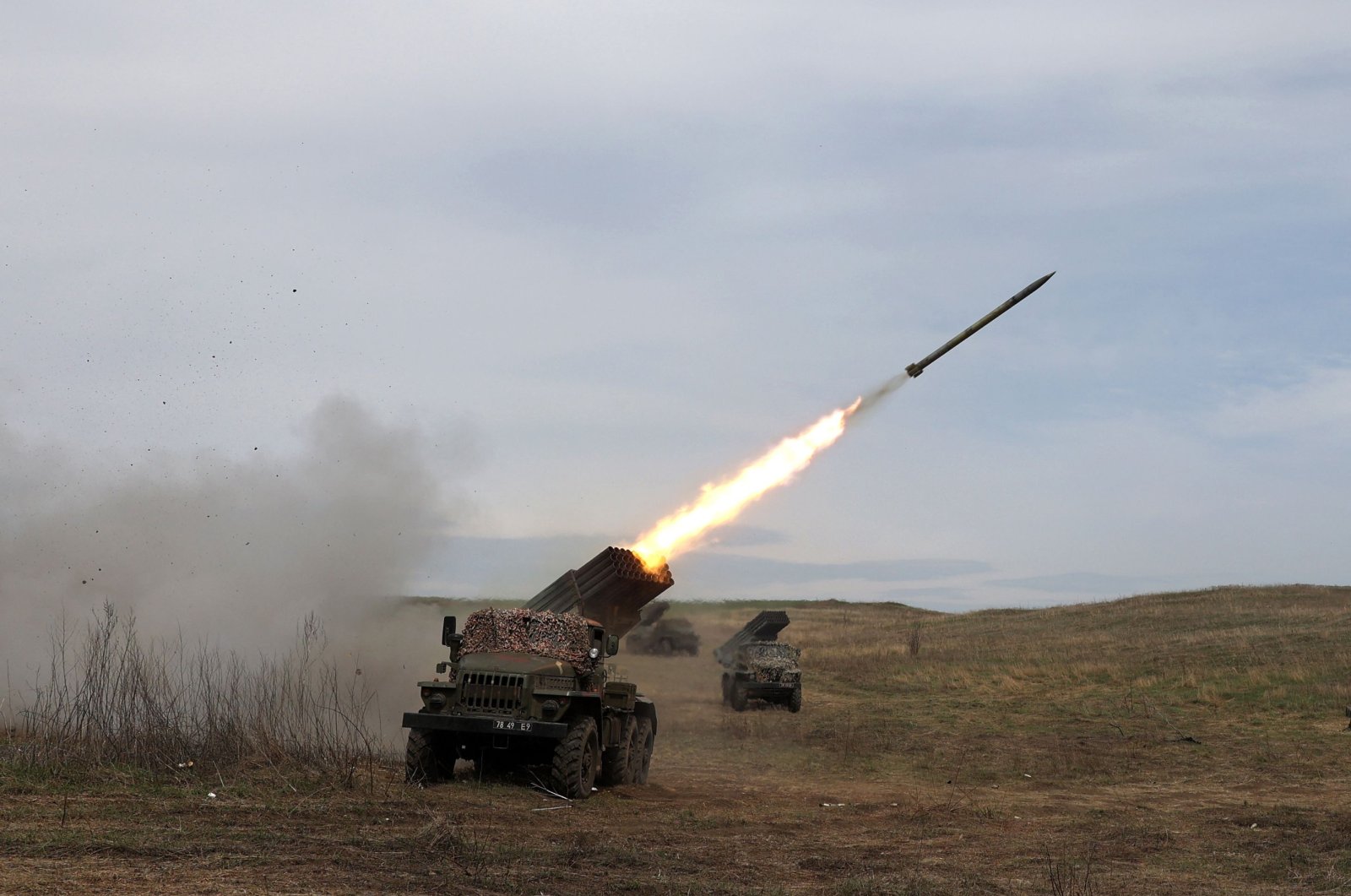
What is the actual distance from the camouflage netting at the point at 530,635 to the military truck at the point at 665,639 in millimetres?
23816

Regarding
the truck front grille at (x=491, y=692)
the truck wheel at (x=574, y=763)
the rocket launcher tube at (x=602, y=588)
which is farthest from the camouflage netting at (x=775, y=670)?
the truck front grille at (x=491, y=692)

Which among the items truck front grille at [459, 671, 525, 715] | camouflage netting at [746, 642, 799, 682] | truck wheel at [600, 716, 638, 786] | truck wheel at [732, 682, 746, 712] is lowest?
truck wheel at [732, 682, 746, 712]

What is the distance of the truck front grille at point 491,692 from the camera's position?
18.5 m

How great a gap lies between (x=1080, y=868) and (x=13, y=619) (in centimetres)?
2402

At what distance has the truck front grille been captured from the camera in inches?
727

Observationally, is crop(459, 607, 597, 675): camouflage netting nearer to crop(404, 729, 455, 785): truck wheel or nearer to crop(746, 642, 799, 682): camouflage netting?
crop(404, 729, 455, 785): truck wheel

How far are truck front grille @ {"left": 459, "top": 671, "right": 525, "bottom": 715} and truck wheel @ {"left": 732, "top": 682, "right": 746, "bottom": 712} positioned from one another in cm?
1738

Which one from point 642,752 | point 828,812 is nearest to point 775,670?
point 642,752

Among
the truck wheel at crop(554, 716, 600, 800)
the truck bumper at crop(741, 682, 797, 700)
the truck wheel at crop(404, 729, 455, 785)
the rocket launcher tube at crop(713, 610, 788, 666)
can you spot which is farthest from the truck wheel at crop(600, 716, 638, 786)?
the rocket launcher tube at crop(713, 610, 788, 666)

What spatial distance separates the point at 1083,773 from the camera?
78.9 ft

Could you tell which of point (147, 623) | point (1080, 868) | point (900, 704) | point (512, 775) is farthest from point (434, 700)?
point (900, 704)

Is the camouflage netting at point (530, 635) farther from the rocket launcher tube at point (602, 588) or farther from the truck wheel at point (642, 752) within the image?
the rocket launcher tube at point (602, 588)

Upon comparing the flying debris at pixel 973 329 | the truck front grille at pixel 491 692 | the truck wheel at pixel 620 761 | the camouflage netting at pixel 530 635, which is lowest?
the truck wheel at pixel 620 761

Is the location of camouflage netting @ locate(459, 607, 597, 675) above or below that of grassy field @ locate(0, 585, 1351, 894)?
above
